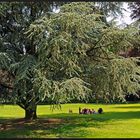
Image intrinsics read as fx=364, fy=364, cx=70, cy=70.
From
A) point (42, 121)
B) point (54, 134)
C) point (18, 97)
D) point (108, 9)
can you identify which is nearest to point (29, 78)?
point (18, 97)

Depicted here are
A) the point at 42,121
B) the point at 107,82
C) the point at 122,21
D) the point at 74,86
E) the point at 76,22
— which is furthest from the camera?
the point at 122,21

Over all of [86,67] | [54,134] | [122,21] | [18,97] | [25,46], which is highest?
[122,21]

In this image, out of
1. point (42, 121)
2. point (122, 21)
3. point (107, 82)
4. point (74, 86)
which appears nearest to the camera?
point (74, 86)

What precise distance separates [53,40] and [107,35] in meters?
1.83

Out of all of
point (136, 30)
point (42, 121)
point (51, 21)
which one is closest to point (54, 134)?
point (42, 121)

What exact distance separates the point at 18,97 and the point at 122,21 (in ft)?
13.7

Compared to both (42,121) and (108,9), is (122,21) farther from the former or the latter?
(42,121)

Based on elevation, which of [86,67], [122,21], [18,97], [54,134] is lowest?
[54,134]

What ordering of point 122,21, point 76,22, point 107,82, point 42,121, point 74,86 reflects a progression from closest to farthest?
point 74,86 → point 76,22 → point 107,82 → point 42,121 → point 122,21

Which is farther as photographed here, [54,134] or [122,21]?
[122,21]

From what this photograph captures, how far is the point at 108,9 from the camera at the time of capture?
11.8 m

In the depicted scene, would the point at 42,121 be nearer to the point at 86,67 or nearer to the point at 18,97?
the point at 18,97

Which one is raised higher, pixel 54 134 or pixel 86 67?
pixel 86 67

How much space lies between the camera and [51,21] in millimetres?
9109
